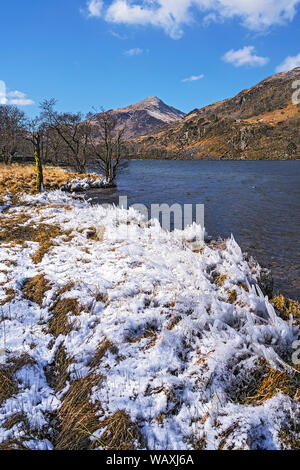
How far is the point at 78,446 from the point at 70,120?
33862mm

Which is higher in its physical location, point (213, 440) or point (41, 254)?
point (41, 254)

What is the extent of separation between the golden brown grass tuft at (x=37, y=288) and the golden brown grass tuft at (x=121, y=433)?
2916 mm

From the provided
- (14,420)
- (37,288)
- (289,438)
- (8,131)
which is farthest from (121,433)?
(8,131)

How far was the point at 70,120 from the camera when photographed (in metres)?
30.2

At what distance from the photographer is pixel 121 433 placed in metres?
2.39

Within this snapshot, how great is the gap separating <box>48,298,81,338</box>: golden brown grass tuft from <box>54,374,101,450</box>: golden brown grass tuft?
112 cm

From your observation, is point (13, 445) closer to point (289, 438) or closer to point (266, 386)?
point (289, 438)

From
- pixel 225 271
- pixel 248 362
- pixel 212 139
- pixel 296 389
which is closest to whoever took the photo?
pixel 296 389

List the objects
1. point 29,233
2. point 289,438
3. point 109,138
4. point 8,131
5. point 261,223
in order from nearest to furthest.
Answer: point 289,438 → point 29,233 → point 261,223 → point 109,138 → point 8,131

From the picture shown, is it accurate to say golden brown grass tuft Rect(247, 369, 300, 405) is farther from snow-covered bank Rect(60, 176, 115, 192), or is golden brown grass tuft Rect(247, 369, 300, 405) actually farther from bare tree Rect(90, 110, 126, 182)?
bare tree Rect(90, 110, 126, 182)

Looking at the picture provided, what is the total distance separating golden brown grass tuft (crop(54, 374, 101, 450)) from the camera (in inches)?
94.0

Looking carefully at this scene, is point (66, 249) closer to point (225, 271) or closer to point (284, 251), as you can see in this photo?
point (225, 271)

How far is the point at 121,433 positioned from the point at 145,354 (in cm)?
104

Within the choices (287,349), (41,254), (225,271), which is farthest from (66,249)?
(287,349)
